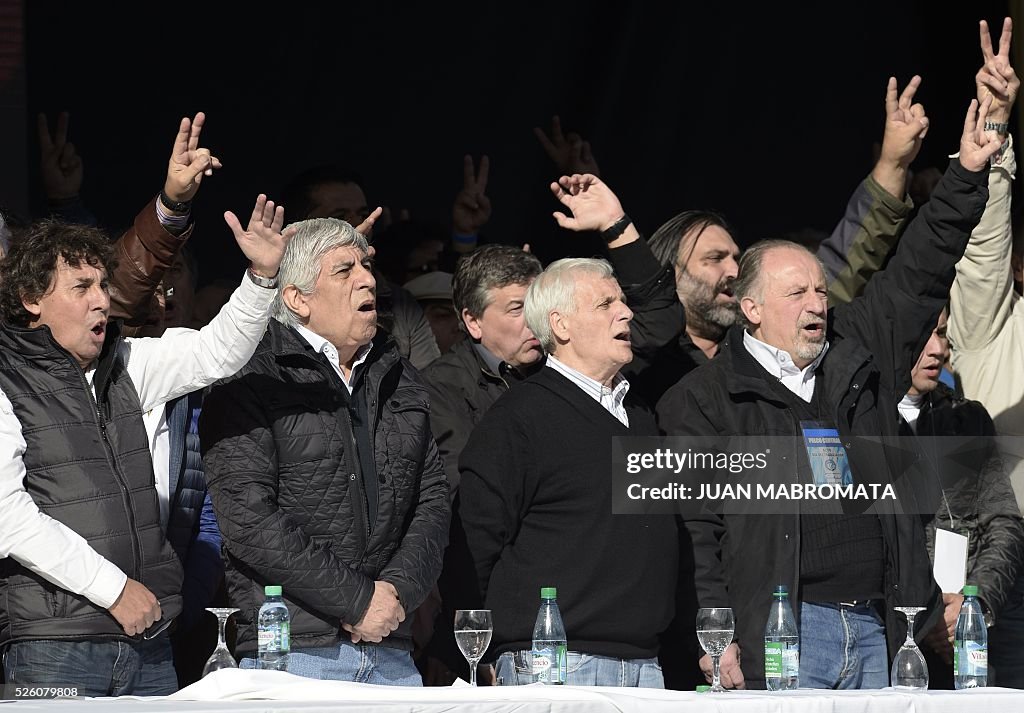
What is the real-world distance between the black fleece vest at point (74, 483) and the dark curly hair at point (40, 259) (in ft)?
0.29

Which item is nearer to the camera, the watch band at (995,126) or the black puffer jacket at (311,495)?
the black puffer jacket at (311,495)

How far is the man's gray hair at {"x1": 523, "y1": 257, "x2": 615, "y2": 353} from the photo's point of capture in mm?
4406

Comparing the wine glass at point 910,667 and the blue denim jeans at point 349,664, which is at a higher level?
the wine glass at point 910,667

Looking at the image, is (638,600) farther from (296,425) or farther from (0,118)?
(0,118)

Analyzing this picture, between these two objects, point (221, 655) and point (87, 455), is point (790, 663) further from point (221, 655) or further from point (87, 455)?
point (87, 455)

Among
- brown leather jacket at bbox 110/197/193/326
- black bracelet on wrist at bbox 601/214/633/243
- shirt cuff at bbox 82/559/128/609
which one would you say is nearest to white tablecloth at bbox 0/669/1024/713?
shirt cuff at bbox 82/559/128/609

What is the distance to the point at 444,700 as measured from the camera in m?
3.05

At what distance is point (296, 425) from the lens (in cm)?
396

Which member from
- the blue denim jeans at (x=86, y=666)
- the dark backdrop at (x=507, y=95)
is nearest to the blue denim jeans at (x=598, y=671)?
the blue denim jeans at (x=86, y=666)

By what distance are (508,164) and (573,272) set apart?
2.00 m

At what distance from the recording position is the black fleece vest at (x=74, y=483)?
11.9 ft

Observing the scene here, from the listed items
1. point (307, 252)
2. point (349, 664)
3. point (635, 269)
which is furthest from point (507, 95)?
point (349, 664)

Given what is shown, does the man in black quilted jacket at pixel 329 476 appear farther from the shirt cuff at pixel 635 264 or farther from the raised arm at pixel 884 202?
the raised arm at pixel 884 202

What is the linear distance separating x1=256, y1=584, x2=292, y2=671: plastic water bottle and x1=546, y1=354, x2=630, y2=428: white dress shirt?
1.06 meters
